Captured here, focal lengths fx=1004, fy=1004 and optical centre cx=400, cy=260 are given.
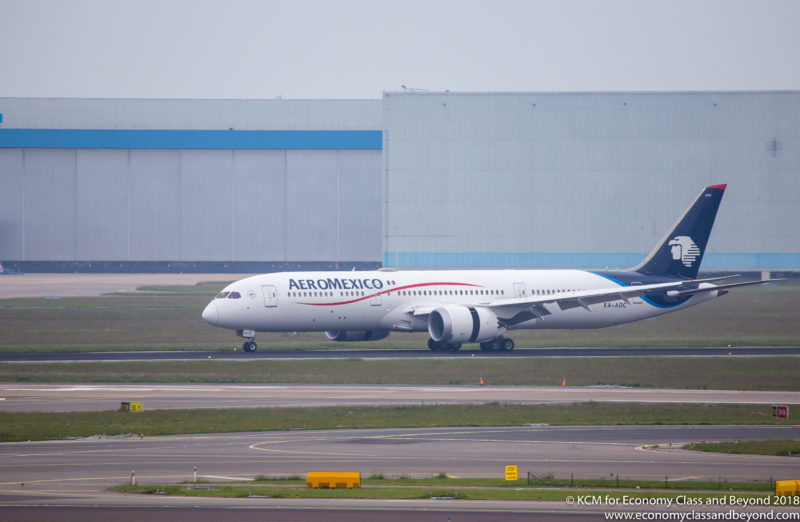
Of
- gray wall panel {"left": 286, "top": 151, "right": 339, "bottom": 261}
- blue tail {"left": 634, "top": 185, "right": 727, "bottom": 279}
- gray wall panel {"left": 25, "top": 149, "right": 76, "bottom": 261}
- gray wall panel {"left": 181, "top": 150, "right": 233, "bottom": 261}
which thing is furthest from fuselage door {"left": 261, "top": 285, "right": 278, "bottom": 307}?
gray wall panel {"left": 25, "top": 149, "right": 76, "bottom": 261}

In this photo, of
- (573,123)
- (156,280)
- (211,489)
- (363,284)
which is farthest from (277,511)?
(156,280)

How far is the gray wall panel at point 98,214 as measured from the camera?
130m

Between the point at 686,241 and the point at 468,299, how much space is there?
14.6m

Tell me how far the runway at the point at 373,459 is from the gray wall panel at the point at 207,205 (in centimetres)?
10196

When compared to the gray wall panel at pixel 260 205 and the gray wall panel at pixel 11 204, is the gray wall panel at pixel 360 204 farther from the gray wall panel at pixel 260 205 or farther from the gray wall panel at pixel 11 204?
the gray wall panel at pixel 11 204

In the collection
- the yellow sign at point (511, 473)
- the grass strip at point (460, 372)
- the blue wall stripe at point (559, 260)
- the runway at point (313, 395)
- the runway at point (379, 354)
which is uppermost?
the blue wall stripe at point (559, 260)

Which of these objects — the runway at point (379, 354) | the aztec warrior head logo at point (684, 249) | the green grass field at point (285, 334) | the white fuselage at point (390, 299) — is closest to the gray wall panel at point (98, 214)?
the green grass field at point (285, 334)

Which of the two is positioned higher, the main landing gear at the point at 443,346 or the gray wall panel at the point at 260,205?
the gray wall panel at the point at 260,205

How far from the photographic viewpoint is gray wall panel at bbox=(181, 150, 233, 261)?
5128 inches

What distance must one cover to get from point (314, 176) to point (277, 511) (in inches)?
4441

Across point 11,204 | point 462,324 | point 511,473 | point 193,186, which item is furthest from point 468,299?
point 11,204

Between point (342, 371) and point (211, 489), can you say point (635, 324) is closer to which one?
point (342, 371)

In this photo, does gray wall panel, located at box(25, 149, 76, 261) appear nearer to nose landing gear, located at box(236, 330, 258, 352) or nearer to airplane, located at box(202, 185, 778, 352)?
airplane, located at box(202, 185, 778, 352)

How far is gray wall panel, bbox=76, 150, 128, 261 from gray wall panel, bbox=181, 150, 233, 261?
782 centimetres
